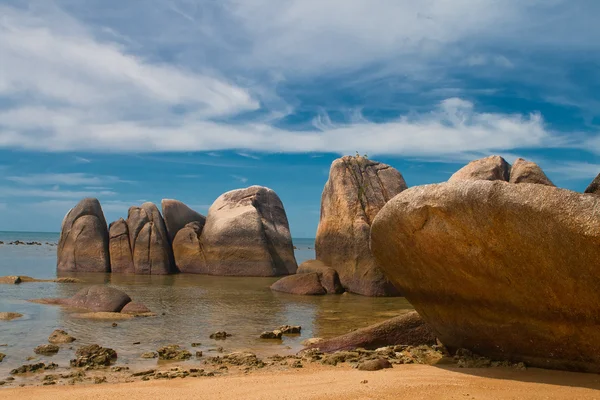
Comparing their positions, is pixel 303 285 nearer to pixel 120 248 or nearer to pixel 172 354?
pixel 172 354

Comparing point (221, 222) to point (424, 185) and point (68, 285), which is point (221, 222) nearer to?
point (68, 285)

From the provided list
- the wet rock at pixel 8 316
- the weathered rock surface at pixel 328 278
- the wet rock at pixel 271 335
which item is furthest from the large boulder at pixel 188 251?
the wet rock at pixel 271 335

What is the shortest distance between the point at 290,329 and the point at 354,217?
921 centimetres

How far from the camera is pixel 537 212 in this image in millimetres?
6395

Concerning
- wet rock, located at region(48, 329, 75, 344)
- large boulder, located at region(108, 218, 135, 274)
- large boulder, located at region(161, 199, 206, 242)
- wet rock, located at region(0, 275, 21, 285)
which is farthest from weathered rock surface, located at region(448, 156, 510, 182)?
large boulder, located at region(108, 218, 135, 274)

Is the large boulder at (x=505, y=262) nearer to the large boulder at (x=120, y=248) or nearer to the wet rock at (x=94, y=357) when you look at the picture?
the wet rock at (x=94, y=357)

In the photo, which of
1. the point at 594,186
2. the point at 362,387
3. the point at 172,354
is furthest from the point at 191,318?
the point at 594,186

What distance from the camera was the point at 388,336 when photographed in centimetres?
1039

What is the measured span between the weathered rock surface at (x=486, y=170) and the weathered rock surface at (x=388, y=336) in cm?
505

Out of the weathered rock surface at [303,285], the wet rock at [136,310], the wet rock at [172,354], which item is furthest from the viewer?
the weathered rock surface at [303,285]

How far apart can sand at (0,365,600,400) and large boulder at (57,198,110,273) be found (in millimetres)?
22383

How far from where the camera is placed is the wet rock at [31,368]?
9102mm

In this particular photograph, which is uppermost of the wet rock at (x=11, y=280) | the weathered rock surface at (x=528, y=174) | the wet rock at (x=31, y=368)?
the weathered rock surface at (x=528, y=174)

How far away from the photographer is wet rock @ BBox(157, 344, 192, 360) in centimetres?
1023
